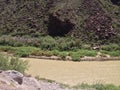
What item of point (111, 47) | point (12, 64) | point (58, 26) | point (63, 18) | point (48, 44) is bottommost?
point (111, 47)

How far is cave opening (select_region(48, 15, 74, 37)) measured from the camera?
53.8 meters

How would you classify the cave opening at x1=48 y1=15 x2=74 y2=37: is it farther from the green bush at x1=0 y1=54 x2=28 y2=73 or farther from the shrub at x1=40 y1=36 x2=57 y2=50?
the green bush at x1=0 y1=54 x2=28 y2=73

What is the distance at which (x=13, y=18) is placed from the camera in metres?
58.0

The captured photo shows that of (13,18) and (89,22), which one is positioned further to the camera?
(13,18)

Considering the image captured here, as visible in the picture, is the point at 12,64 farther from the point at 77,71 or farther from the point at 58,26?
the point at 58,26

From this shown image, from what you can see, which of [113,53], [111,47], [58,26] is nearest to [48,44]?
[58,26]

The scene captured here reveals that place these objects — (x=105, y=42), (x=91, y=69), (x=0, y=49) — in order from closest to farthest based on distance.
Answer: (x=91, y=69), (x=0, y=49), (x=105, y=42)

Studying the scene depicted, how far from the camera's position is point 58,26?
54.8 m

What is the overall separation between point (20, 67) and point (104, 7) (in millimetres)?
34002

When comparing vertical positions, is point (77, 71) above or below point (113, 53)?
above

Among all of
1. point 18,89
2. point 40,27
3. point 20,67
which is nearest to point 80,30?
point 40,27

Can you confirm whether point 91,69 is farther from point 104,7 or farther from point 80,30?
point 104,7

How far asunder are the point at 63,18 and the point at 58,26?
1626 millimetres

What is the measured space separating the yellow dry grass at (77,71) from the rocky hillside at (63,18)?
12.0 metres
